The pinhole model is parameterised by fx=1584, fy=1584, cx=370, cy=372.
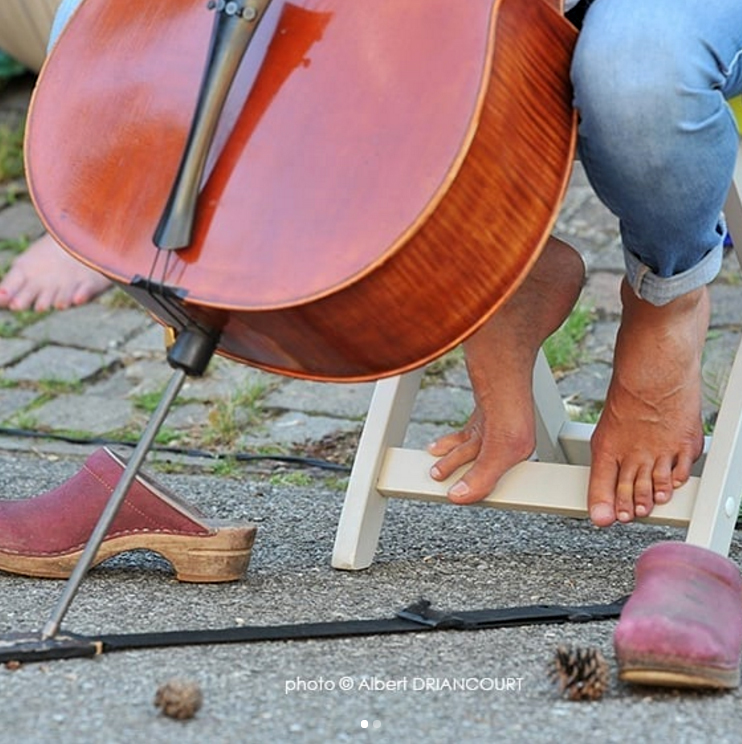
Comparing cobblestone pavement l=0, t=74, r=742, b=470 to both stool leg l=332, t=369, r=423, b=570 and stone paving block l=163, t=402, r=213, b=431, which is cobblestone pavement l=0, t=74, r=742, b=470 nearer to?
stone paving block l=163, t=402, r=213, b=431

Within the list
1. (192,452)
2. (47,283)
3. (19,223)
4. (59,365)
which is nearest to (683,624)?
(192,452)

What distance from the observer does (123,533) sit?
65.4 inches

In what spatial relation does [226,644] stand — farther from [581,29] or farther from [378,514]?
[581,29]

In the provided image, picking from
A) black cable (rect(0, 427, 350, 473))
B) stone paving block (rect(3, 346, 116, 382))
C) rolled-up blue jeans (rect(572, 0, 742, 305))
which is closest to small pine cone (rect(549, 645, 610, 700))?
rolled-up blue jeans (rect(572, 0, 742, 305))

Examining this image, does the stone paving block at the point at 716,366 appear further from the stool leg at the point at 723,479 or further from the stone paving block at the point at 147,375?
the stone paving block at the point at 147,375

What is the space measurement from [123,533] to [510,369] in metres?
0.45

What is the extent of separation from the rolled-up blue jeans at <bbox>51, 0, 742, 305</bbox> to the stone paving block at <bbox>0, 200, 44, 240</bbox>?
1948mm

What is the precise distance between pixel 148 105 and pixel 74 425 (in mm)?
1061

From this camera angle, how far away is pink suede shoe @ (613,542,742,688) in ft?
4.35

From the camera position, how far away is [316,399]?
2.51 metres

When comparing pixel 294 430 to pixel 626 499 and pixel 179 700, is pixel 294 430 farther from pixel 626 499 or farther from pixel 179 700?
pixel 179 700

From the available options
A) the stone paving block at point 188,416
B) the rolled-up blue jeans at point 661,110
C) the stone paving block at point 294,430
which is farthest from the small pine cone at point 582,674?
the stone paving block at point 188,416

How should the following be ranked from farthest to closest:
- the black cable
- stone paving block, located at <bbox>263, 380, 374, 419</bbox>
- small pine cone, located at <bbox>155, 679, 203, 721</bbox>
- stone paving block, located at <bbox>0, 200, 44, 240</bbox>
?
stone paving block, located at <bbox>0, 200, 44, 240</bbox> → stone paving block, located at <bbox>263, 380, 374, 419</bbox> → the black cable → small pine cone, located at <bbox>155, 679, 203, 721</bbox>

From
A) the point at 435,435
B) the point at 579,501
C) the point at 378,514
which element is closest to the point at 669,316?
the point at 579,501
